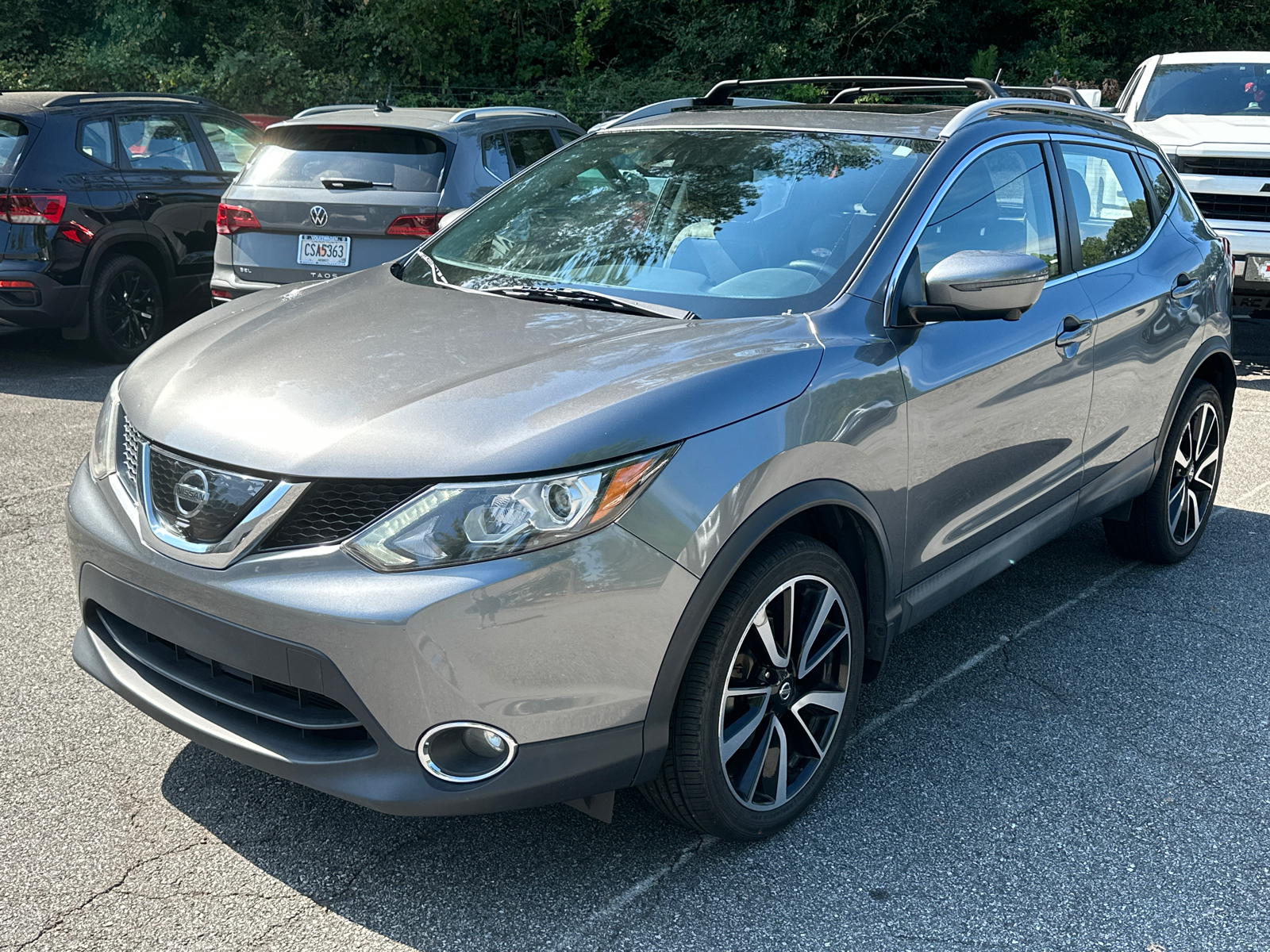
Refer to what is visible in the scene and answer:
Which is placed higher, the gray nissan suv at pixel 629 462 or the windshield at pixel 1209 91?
the windshield at pixel 1209 91

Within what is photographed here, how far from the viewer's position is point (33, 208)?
7578 millimetres

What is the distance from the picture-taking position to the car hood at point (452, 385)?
2.45 metres

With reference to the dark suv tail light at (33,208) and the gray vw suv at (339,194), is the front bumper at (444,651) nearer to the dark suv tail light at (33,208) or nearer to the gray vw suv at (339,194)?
the gray vw suv at (339,194)

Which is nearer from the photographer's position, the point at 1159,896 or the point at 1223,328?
the point at 1159,896

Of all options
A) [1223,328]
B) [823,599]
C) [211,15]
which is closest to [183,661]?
[823,599]

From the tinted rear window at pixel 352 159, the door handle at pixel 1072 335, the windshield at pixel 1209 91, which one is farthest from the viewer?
the windshield at pixel 1209 91

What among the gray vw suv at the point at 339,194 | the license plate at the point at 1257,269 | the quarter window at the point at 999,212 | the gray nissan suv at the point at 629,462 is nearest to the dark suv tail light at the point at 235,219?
the gray vw suv at the point at 339,194

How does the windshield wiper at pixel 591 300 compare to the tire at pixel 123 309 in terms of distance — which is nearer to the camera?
the windshield wiper at pixel 591 300

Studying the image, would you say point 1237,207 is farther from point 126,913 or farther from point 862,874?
point 126,913

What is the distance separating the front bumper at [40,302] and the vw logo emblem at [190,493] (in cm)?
583

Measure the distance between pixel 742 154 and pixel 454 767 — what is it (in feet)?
6.93

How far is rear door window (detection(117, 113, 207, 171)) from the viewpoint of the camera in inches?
325

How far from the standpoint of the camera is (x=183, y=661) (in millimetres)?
2727

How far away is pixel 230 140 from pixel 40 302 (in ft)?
7.45
